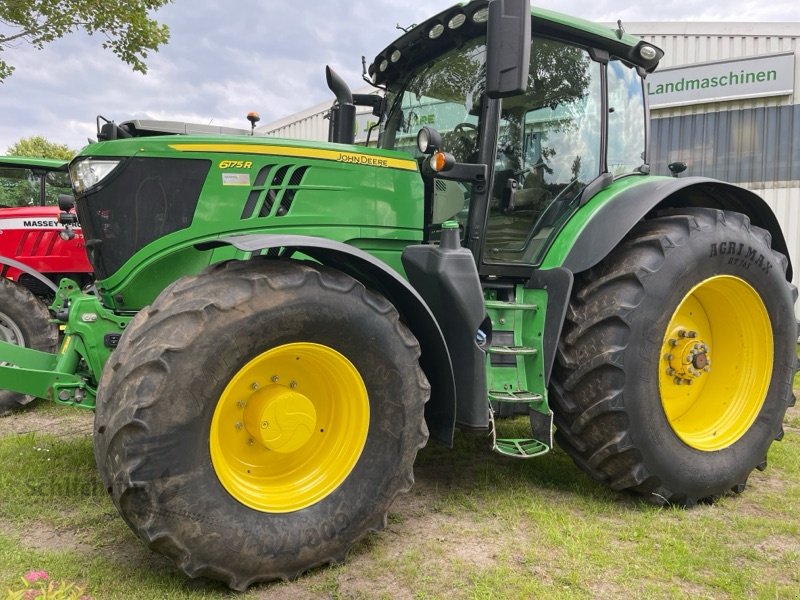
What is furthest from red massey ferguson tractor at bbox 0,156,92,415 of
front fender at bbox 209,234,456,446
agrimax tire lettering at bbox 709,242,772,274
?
agrimax tire lettering at bbox 709,242,772,274

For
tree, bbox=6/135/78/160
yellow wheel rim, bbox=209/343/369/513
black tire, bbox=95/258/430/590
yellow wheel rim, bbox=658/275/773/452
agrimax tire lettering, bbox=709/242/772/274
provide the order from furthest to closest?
tree, bbox=6/135/78/160 < yellow wheel rim, bbox=658/275/773/452 < agrimax tire lettering, bbox=709/242/772/274 < yellow wheel rim, bbox=209/343/369/513 < black tire, bbox=95/258/430/590

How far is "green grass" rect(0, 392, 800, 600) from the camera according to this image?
237 centimetres

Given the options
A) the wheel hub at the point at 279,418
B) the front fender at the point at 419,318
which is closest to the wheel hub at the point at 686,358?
the front fender at the point at 419,318

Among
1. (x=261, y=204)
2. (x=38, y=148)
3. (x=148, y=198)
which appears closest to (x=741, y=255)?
(x=261, y=204)

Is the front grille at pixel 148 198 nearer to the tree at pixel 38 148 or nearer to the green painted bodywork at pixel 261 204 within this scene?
the green painted bodywork at pixel 261 204

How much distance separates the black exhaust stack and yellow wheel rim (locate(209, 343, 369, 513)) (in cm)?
210

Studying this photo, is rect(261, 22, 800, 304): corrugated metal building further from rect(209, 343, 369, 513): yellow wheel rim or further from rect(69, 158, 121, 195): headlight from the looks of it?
rect(69, 158, 121, 195): headlight

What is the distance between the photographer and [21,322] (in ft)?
17.4

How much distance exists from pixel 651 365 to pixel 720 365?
851 millimetres

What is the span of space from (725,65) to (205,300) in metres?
10.2

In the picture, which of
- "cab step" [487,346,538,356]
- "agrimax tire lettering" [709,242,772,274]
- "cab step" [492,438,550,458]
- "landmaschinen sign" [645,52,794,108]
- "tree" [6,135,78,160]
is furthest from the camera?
"tree" [6,135,78,160]

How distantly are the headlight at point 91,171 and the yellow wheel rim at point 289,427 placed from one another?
1.18m

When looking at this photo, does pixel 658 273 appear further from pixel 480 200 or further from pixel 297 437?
pixel 297 437

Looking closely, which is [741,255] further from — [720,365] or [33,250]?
[33,250]
